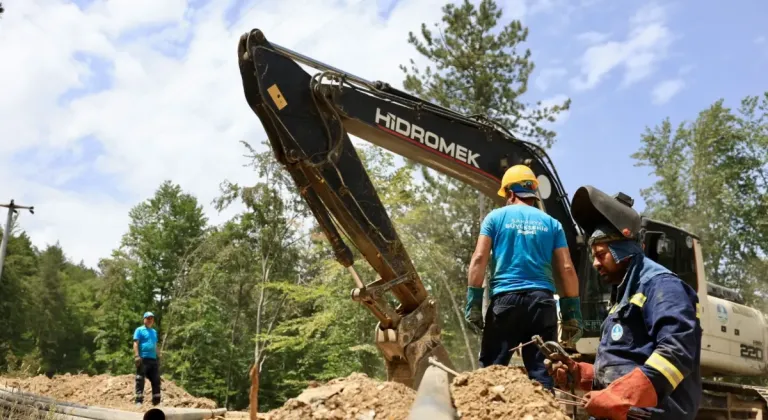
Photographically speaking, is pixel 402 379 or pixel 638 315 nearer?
pixel 638 315

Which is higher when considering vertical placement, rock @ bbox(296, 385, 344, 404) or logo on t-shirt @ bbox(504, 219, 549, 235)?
logo on t-shirt @ bbox(504, 219, 549, 235)

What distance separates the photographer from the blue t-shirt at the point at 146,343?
11.2 meters

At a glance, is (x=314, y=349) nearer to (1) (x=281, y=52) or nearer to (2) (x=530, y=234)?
(1) (x=281, y=52)

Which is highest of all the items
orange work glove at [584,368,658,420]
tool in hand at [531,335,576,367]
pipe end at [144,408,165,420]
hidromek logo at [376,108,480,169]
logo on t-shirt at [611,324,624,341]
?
hidromek logo at [376,108,480,169]

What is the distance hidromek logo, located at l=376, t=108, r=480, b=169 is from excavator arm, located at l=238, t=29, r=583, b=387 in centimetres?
1

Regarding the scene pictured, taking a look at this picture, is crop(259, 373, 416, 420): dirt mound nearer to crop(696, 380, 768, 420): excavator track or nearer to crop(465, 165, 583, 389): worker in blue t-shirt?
crop(465, 165, 583, 389): worker in blue t-shirt

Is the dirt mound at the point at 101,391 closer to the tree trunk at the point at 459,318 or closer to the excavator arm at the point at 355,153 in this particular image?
the excavator arm at the point at 355,153

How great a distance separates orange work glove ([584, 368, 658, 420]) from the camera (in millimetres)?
2555

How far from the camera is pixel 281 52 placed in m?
6.54

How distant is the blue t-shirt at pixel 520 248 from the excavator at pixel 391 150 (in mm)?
2210

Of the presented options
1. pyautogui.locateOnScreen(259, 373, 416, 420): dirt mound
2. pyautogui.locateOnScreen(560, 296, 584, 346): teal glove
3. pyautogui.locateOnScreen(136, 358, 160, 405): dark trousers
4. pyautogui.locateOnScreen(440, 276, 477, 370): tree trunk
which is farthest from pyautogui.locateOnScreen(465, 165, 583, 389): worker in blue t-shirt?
pyautogui.locateOnScreen(440, 276, 477, 370): tree trunk

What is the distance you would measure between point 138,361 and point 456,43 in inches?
673

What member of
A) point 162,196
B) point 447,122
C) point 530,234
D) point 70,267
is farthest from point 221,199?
point 70,267

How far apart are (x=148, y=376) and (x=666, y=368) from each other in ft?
33.6
